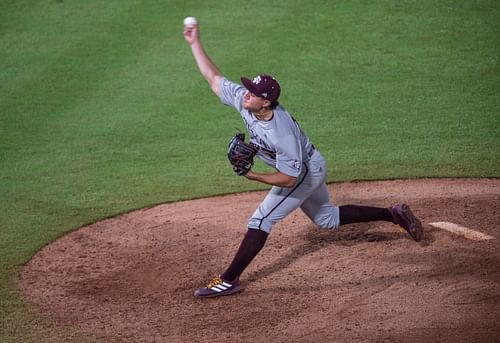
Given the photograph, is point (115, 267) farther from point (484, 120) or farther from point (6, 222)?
point (484, 120)

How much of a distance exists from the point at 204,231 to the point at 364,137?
3028mm

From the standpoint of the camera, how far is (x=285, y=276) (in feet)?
23.2

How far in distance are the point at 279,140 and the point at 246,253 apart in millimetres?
974

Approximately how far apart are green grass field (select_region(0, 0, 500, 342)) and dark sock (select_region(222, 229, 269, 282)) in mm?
1909

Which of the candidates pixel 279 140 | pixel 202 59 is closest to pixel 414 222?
pixel 279 140

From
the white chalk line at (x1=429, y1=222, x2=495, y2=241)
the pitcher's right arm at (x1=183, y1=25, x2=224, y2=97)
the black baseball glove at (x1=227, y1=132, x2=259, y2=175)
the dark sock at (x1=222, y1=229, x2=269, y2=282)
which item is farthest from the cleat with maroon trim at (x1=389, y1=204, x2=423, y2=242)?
the pitcher's right arm at (x1=183, y1=25, x2=224, y2=97)

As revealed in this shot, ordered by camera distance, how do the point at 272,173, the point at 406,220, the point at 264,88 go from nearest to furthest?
the point at 264,88 → the point at 272,173 → the point at 406,220

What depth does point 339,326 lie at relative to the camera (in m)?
6.08

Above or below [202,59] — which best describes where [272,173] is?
below

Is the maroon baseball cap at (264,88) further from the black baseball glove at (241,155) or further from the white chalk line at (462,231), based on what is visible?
the white chalk line at (462,231)

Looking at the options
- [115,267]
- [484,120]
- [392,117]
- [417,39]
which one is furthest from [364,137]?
[115,267]

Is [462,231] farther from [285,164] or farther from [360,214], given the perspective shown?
[285,164]

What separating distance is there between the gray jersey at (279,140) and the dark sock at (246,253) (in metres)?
0.59

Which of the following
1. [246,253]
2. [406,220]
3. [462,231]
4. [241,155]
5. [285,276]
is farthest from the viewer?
[462,231]
